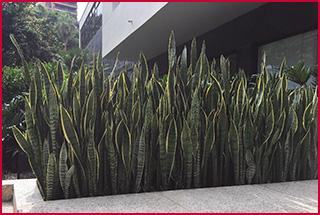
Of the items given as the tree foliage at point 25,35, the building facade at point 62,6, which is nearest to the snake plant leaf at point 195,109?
the tree foliage at point 25,35

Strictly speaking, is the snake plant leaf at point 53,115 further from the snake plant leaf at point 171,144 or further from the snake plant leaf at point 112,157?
the snake plant leaf at point 171,144

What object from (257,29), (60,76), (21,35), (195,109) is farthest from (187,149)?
(21,35)

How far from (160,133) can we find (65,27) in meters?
45.4

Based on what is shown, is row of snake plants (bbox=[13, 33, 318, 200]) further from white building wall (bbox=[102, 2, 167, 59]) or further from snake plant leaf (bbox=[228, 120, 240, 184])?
white building wall (bbox=[102, 2, 167, 59])

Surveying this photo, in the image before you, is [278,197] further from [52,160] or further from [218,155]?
[52,160]

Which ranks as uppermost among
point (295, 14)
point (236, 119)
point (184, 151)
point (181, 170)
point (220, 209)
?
point (295, 14)

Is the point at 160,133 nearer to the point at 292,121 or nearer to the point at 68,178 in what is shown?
the point at 68,178

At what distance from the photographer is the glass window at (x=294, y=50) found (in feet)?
15.6

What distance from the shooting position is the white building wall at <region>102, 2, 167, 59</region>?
6.68 m

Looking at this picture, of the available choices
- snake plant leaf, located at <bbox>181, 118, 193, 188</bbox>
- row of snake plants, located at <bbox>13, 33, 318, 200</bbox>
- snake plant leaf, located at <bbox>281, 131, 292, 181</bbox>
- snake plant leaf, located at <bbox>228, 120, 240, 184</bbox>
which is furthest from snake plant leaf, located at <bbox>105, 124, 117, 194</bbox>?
snake plant leaf, located at <bbox>281, 131, 292, 181</bbox>

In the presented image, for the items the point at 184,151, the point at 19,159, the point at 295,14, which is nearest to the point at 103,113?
the point at 184,151

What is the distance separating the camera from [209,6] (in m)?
5.73

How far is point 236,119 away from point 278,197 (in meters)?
0.44

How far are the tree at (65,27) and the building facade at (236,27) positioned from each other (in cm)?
3636
